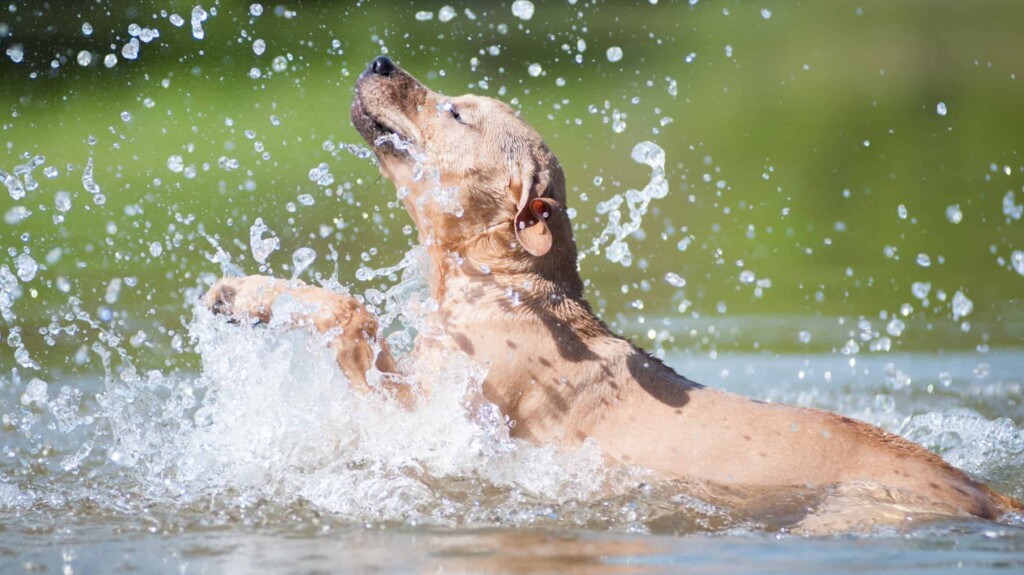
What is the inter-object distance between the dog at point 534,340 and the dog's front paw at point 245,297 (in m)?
0.01

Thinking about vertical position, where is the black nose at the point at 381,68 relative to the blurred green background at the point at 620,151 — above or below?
below

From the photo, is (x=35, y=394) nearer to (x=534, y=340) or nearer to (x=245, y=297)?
(x=245, y=297)

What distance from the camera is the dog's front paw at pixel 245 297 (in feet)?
20.7

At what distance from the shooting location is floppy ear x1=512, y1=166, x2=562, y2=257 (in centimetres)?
596

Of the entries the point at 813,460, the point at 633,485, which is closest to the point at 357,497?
the point at 633,485

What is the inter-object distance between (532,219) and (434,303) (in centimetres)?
64

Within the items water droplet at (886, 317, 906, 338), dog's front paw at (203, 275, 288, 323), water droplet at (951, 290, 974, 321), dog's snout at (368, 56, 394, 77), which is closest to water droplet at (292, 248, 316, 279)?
dog's front paw at (203, 275, 288, 323)

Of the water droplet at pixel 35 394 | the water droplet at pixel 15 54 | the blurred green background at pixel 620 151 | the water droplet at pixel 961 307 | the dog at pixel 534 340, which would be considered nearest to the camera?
the dog at pixel 534 340

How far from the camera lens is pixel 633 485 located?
5832 mm

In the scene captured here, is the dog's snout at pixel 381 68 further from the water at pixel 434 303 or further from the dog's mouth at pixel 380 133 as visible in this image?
the water at pixel 434 303

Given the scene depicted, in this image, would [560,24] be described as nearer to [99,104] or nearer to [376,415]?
[99,104]

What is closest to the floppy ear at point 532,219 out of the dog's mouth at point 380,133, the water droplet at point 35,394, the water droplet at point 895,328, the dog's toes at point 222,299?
the dog's mouth at point 380,133

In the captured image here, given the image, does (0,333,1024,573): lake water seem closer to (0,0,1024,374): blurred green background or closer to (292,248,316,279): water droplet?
(292,248,316,279): water droplet

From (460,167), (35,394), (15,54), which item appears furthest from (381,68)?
(15,54)
